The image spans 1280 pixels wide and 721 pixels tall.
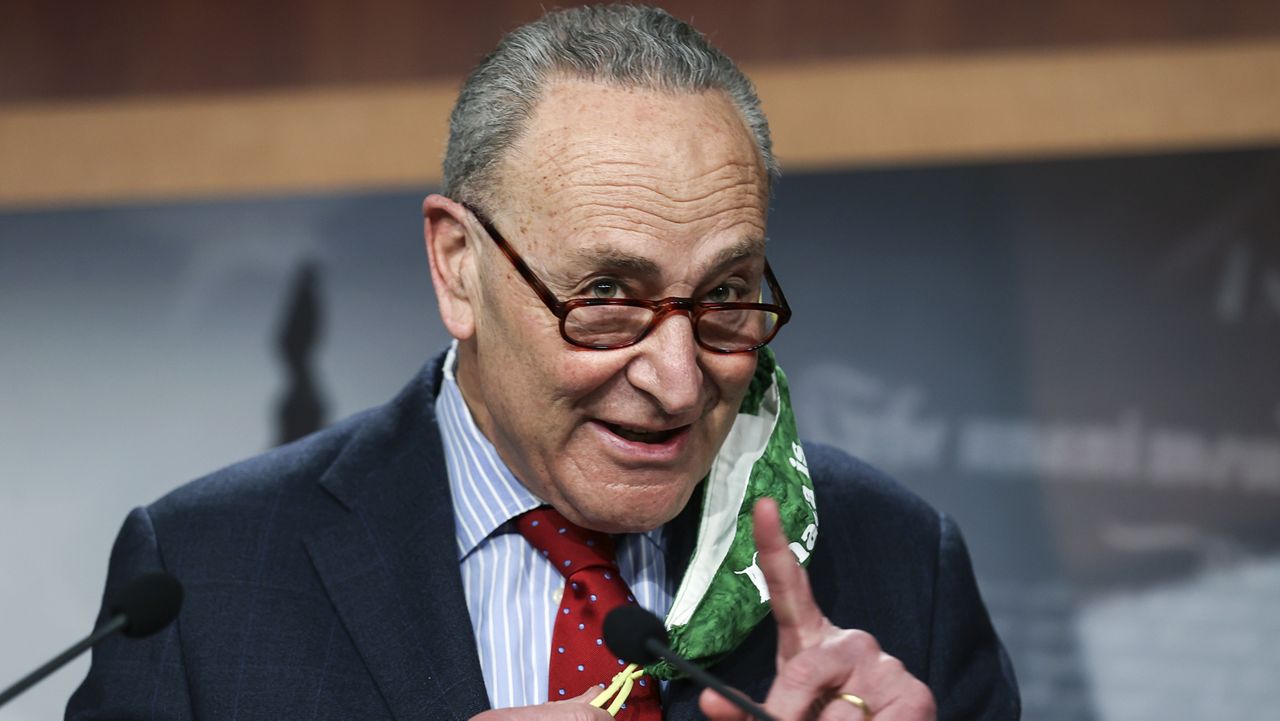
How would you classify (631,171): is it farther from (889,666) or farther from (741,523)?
(889,666)

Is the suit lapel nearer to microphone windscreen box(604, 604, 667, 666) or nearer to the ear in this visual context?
the ear

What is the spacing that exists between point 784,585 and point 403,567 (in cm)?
57

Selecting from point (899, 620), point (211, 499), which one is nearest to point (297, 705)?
point (211, 499)

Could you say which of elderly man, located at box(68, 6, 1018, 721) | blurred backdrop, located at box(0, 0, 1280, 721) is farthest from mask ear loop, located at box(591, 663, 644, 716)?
blurred backdrop, located at box(0, 0, 1280, 721)

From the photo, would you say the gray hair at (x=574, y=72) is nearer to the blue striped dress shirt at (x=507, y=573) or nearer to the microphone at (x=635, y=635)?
the blue striped dress shirt at (x=507, y=573)

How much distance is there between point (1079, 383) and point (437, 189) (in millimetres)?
1276

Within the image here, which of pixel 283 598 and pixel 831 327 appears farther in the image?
pixel 831 327

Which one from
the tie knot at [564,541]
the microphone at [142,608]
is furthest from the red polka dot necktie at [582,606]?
the microphone at [142,608]

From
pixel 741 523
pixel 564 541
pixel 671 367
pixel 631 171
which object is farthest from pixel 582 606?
pixel 631 171

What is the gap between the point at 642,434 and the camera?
1.61m

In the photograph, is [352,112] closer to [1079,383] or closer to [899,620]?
[1079,383]

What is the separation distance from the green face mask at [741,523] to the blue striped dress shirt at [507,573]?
0.19ft

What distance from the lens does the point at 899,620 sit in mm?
1857

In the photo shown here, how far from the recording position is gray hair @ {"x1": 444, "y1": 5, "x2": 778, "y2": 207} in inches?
64.1
